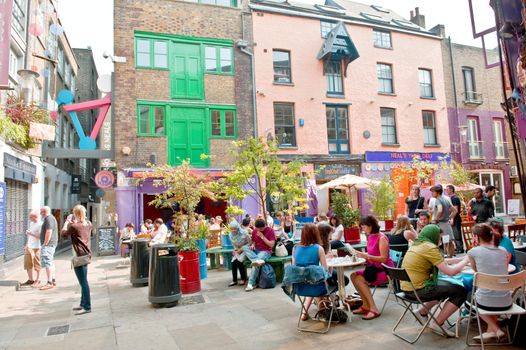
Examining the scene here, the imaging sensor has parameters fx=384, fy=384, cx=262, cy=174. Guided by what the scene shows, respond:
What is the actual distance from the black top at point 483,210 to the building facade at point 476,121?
13.1 m

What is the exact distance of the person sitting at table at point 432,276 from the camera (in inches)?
173

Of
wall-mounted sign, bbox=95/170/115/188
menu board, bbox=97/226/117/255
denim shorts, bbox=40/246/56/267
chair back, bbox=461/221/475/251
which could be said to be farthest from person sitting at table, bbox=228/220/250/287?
wall-mounted sign, bbox=95/170/115/188

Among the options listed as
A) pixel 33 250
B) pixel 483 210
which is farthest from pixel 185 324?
pixel 483 210

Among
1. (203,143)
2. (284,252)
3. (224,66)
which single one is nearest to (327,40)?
(224,66)

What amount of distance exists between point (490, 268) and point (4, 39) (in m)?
9.55

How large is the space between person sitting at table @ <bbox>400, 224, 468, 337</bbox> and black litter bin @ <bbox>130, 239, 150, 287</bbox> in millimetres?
5408

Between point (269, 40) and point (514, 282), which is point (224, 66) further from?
point (514, 282)

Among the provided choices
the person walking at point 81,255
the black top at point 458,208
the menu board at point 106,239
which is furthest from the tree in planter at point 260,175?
the menu board at point 106,239

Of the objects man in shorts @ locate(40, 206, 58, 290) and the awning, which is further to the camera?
the awning

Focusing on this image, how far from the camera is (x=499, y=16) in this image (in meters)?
4.58

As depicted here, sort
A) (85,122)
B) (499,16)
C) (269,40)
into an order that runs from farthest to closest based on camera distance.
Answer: (85,122)
(269,40)
(499,16)

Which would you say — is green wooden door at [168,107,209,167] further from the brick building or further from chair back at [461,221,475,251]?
chair back at [461,221,475,251]

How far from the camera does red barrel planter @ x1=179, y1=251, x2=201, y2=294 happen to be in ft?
24.0

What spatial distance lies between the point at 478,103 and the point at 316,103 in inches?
388
